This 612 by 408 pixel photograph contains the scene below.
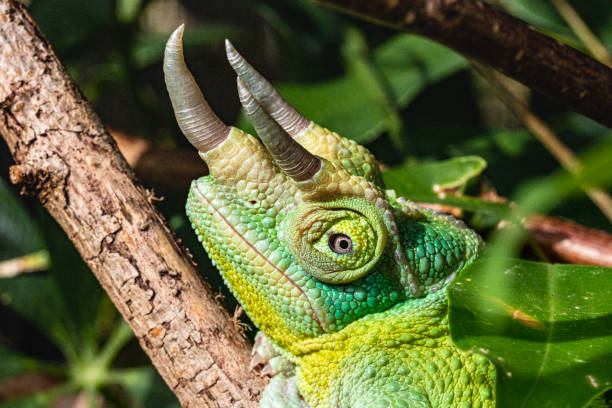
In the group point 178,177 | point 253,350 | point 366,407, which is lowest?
point 366,407

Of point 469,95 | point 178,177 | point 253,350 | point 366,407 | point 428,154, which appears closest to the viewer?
point 366,407

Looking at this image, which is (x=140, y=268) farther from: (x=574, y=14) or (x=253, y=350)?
(x=574, y=14)

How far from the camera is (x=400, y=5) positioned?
32.9 inches

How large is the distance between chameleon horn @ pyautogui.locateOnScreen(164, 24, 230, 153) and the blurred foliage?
0.49 metres

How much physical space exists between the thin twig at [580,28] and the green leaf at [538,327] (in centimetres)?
97

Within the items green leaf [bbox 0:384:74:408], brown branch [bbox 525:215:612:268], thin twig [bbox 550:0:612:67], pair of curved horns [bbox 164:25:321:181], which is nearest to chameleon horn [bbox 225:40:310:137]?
pair of curved horns [bbox 164:25:321:181]

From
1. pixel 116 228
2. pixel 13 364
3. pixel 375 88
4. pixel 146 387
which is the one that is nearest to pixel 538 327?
pixel 116 228

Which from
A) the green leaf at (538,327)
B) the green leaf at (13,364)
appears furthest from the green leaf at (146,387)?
the green leaf at (538,327)

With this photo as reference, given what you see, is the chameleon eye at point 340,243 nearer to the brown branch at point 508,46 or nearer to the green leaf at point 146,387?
the brown branch at point 508,46

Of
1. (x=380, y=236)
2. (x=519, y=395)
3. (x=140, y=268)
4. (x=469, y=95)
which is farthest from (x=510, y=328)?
(x=469, y=95)

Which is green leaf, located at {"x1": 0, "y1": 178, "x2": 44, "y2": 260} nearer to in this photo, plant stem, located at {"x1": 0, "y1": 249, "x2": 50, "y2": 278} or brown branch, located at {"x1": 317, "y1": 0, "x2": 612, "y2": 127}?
plant stem, located at {"x1": 0, "y1": 249, "x2": 50, "y2": 278}

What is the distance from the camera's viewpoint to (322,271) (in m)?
0.99

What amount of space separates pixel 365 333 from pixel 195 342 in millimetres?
283

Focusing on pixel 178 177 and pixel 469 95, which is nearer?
pixel 178 177
